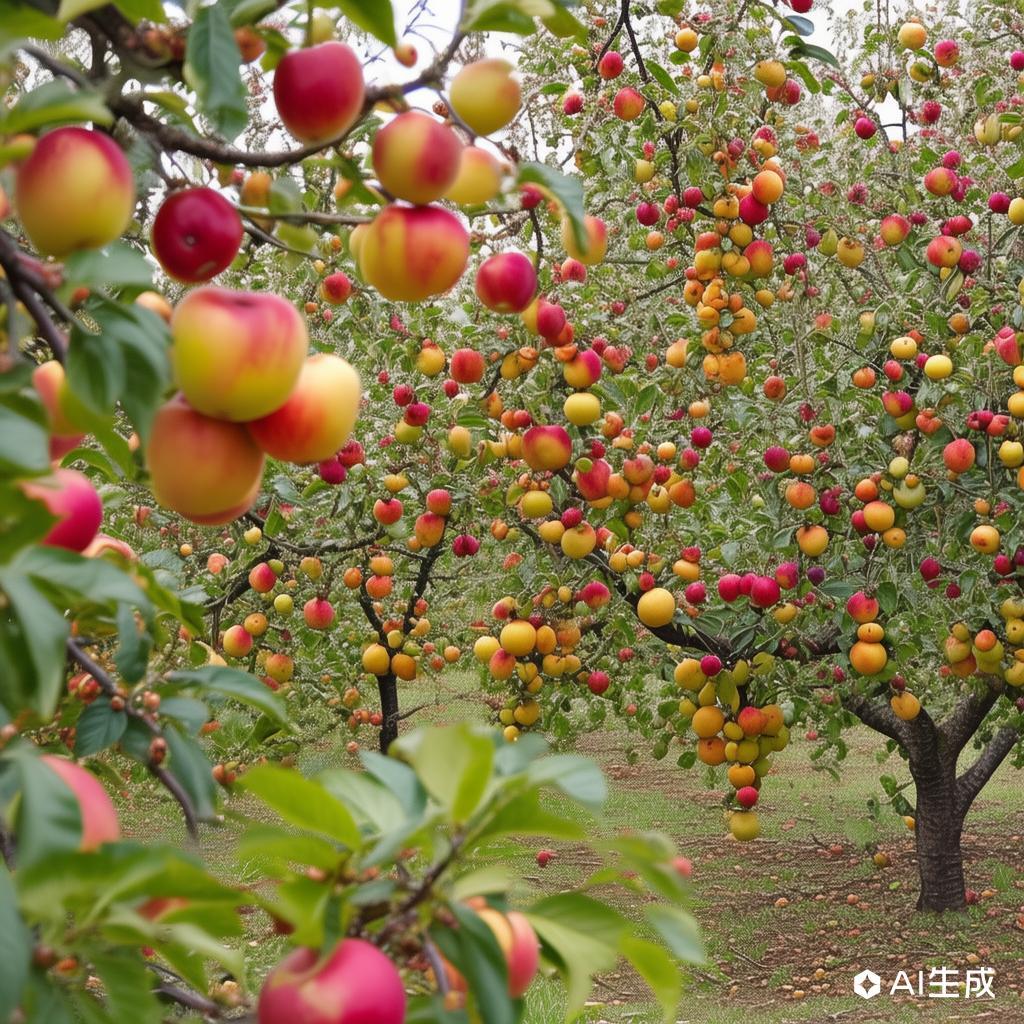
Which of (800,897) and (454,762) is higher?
(454,762)

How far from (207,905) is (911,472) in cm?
324

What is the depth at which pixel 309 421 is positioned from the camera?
918mm

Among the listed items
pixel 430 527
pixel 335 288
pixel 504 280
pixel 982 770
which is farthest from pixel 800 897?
pixel 504 280

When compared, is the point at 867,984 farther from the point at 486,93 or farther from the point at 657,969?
the point at 486,93

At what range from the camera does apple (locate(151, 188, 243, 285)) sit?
3.06ft

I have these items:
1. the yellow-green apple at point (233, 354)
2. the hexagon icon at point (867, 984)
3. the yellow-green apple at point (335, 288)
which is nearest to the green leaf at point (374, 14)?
the yellow-green apple at point (233, 354)

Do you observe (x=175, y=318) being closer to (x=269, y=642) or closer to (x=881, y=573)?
(x=881, y=573)

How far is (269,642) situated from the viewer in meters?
4.97

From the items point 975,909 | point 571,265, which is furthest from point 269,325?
point 975,909

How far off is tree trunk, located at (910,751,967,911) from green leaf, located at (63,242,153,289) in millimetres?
5924

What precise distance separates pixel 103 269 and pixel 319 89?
0.27 m

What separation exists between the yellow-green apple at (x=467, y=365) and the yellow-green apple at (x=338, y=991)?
9.03 feet

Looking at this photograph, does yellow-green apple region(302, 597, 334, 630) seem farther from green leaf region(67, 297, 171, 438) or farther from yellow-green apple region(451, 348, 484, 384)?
green leaf region(67, 297, 171, 438)

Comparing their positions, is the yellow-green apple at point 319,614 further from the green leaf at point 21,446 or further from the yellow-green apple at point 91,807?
the green leaf at point 21,446
